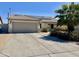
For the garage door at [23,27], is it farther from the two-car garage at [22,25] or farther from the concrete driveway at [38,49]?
the concrete driveway at [38,49]

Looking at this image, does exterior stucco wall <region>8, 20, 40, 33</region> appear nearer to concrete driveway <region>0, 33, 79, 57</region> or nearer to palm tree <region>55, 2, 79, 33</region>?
palm tree <region>55, 2, 79, 33</region>

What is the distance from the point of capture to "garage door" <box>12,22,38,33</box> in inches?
1350

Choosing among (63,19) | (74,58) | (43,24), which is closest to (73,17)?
(63,19)

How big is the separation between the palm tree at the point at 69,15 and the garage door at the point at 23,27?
→ 580 inches

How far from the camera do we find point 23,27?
3453cm

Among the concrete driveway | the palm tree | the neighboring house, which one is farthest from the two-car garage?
the concrete driveway

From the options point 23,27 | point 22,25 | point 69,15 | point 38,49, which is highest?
point 69,15

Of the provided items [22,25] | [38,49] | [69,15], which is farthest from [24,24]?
[38,49]

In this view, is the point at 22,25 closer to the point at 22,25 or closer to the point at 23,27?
the point at 22,25

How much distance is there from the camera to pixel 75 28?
20734 millimetres

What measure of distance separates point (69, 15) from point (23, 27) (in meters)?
16.6

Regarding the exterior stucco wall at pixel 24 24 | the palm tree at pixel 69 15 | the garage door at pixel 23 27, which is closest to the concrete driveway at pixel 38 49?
the palm tree at pixel 69 15

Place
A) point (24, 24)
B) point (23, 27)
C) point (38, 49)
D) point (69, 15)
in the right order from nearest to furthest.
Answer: point (38, 49), point (69, 15), point (23, 27), point (24, 24)

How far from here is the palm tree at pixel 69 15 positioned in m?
19.2
